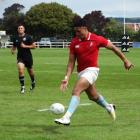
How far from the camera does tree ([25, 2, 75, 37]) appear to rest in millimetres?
132000

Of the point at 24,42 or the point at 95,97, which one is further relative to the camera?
the point at 24,42

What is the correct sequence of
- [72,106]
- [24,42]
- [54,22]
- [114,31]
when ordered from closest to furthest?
[72,106] → [24,42] → [114,31] → [54,22]

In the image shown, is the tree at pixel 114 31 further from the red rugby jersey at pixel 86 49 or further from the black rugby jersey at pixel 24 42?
the red rugby jersey at pixel 86 49

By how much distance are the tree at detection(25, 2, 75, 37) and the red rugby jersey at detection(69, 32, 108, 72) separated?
117 metres

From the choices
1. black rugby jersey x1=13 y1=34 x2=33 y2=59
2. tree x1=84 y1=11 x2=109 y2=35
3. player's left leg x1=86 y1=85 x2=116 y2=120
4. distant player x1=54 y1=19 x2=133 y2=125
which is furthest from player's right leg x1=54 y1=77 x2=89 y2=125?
tree x1=84 y1=11 x2=109 y2=35

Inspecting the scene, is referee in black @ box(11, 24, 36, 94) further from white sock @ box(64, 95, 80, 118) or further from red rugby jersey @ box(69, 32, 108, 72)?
white sock @ box(64, 95, 80, 118)

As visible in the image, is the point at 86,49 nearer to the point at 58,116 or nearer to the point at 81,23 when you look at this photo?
the point at 81,23

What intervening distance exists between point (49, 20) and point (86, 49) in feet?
402

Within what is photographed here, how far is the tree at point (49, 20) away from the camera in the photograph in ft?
433

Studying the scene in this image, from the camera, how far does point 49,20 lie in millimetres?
133250

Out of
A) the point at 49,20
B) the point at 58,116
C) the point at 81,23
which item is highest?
the point at 81,23

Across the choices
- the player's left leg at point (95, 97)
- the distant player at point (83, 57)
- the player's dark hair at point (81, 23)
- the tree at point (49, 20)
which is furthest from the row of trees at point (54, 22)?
the player's dark hair at point (81, 23)

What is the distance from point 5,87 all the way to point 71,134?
10959mm

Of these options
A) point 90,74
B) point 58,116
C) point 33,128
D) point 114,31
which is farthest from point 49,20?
point 33,128
